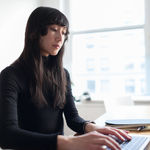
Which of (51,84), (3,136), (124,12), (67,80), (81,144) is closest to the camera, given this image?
(81,144)

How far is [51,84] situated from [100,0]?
8.25 ft

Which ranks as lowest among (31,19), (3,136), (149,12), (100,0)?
(3,136)

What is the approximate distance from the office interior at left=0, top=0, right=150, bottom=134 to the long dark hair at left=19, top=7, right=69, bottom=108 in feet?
5.13

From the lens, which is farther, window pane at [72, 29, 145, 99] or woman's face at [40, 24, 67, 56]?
window pane at [72, 29, 145, 99]

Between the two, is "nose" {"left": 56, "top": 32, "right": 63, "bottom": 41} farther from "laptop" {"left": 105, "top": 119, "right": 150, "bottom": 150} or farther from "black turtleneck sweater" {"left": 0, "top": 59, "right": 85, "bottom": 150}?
"laptop" {"left": 105, "top": 119, "right": 150, "bottom": 150}

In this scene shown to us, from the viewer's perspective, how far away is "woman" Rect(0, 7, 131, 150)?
3.43 ft

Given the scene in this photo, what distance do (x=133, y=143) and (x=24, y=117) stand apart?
20.1 inches

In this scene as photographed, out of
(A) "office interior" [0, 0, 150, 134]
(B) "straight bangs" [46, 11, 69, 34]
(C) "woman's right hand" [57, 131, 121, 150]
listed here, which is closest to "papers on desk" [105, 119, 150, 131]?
(C) "woman's right hand" [57, 131, 121, 150]

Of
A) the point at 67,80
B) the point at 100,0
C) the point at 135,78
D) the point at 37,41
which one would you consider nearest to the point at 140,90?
the point at 135,78

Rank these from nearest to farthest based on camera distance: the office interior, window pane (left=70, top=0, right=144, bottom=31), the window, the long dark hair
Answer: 1. the long dark hair
2. the office interior
3. window pane (left=70, top=0, right=144, bottom=31)
4. the window

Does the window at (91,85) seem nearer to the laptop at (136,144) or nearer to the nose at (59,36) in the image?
the nose at (59,36)

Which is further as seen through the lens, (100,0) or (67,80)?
(100,0)

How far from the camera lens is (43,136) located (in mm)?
810

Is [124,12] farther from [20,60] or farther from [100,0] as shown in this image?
[20,60]
